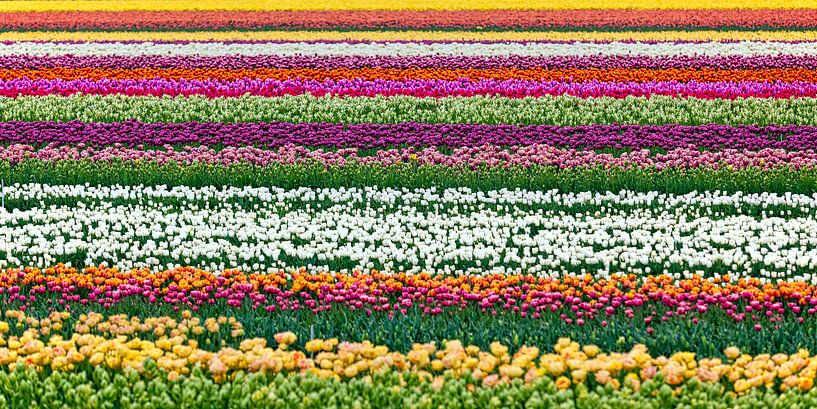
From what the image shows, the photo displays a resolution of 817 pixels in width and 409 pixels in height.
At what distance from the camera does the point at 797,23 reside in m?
30.5

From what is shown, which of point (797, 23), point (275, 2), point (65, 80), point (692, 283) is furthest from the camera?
point (275, 2)

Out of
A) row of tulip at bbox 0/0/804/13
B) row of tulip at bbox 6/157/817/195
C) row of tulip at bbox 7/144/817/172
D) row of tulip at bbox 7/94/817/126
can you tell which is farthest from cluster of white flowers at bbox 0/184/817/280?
row of tulip at bbox 0/0/804/13

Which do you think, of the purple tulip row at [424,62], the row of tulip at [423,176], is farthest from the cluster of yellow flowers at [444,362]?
the purple tulip row at [424,62]

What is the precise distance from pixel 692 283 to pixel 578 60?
14.8 metres

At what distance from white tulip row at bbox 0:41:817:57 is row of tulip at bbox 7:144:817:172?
1109 cm

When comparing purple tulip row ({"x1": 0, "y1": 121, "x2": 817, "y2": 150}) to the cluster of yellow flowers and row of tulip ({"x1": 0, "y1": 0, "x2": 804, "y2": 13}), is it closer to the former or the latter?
the cluster of yellow flowers

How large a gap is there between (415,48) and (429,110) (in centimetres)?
959

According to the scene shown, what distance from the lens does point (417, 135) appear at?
539 inches

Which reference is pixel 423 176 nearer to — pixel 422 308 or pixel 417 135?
pixel 417 135

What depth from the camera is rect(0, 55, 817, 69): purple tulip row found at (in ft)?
69.1

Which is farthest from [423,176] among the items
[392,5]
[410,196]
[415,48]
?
[392,5]

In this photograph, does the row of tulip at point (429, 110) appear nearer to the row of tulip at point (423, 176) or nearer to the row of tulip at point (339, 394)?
the row of tulip at point (423, 176)

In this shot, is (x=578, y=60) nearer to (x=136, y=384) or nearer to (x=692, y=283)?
(x=692, y=283)

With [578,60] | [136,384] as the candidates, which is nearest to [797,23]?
[578,60]
